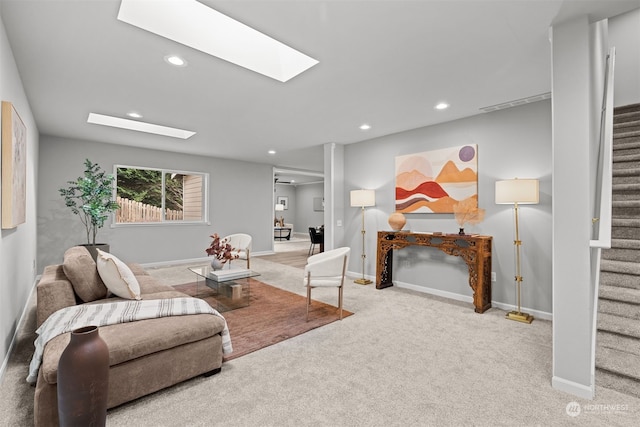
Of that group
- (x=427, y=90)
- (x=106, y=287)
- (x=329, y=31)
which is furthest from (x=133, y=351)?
(x=427, y=90)

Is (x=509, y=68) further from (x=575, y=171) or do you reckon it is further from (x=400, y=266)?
(x=400, y=266)

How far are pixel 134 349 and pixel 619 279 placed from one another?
3743mm

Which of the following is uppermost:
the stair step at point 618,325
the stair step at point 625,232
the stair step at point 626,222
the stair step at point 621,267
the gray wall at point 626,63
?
the gray wall at point 626,63

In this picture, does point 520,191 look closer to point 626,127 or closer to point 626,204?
point 626,204

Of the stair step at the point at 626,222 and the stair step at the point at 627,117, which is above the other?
the stair step at the point at 627,117

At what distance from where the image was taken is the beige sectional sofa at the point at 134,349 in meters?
1.53

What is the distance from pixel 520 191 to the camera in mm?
3129

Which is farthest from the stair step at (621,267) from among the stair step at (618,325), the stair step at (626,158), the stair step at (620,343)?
the stair step at (626,158)

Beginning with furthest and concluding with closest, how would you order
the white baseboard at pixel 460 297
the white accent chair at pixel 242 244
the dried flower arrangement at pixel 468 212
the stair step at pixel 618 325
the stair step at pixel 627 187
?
the white accent chair at pixel 242 244 < the dried flower arrangement at pixel 468 212 < the white baseboard at pixel 460 297 < the stair step at pixel 627 187 < the stair step at pixel 618 325

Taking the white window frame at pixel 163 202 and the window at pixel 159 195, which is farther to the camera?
the window at pixel 159 195

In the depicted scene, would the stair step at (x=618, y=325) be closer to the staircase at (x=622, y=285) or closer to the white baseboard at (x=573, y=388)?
the staircase at (x=622, y=285)

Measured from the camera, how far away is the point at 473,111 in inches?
148

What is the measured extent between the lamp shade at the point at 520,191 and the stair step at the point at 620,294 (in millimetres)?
1023

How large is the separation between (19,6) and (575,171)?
3.82m
